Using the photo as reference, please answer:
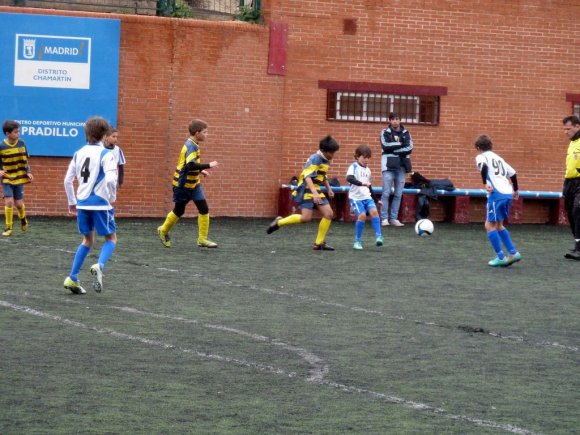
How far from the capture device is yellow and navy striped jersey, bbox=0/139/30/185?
18.7 metres

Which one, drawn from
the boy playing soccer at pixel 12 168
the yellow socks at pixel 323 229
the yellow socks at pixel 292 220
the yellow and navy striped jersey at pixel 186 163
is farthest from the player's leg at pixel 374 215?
the boy playing soccer at pixel 12 168

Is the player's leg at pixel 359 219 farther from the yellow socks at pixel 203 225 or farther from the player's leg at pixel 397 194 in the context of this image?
the player's leg at pixel 397 194

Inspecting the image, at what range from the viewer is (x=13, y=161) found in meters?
18.7

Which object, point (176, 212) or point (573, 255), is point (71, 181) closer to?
point (176, 212)

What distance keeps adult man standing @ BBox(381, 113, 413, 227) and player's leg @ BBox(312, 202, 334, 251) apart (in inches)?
192

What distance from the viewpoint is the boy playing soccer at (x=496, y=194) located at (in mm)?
16094

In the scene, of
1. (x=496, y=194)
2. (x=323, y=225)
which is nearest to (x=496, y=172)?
(x=496, y=194)

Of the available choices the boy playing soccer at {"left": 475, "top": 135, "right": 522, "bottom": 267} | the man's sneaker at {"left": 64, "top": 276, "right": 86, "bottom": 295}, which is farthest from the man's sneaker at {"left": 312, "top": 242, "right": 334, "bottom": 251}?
the man's sneaker at {"left": 64, "top": 276, "right": 86, "bottom": 295}

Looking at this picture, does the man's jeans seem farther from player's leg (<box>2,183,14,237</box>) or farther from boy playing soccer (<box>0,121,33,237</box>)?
player's leg (<box>2,183,14,237</box>)

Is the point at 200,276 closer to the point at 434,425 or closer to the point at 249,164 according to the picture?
the point at 434,425

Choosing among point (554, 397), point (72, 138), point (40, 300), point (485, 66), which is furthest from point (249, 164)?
point (554, 397)

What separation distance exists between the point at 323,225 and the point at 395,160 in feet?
17.6

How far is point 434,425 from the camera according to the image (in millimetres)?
7211

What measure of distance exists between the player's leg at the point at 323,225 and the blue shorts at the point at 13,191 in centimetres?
451
